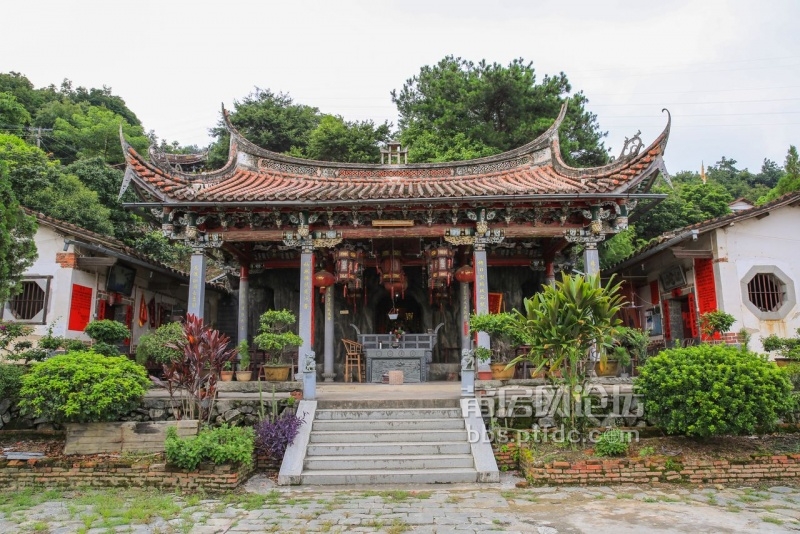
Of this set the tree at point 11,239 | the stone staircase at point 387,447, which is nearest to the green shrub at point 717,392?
the stone staircase at point 387,447

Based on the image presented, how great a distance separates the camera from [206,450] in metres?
6.69

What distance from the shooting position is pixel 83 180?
18578mm

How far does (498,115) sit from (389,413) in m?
18.6

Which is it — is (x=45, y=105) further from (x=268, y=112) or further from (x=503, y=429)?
(x=503, y=429)

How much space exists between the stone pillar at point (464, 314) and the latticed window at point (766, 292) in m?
5.95

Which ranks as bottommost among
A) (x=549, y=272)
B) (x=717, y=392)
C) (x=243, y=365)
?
(x=717, y=392)

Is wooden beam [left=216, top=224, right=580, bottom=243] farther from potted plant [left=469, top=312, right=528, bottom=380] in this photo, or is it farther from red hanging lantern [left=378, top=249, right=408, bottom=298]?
potted plant [left=469, top=312, right=528, bottom=380]

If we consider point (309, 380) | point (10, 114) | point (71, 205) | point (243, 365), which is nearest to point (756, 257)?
point (309, 380)

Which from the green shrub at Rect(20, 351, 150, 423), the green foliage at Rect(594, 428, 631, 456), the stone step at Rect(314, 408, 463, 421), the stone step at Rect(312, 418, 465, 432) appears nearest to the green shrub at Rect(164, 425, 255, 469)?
the green shrub at Rect(20, 351, 150, 423)

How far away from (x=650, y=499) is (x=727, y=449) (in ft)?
6.76

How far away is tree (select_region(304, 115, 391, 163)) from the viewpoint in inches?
995

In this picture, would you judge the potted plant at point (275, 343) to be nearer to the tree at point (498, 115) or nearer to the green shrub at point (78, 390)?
the green shrub at point (78, 390)

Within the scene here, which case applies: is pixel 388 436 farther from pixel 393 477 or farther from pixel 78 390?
pixel 78 390

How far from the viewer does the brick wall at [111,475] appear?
6562mm
